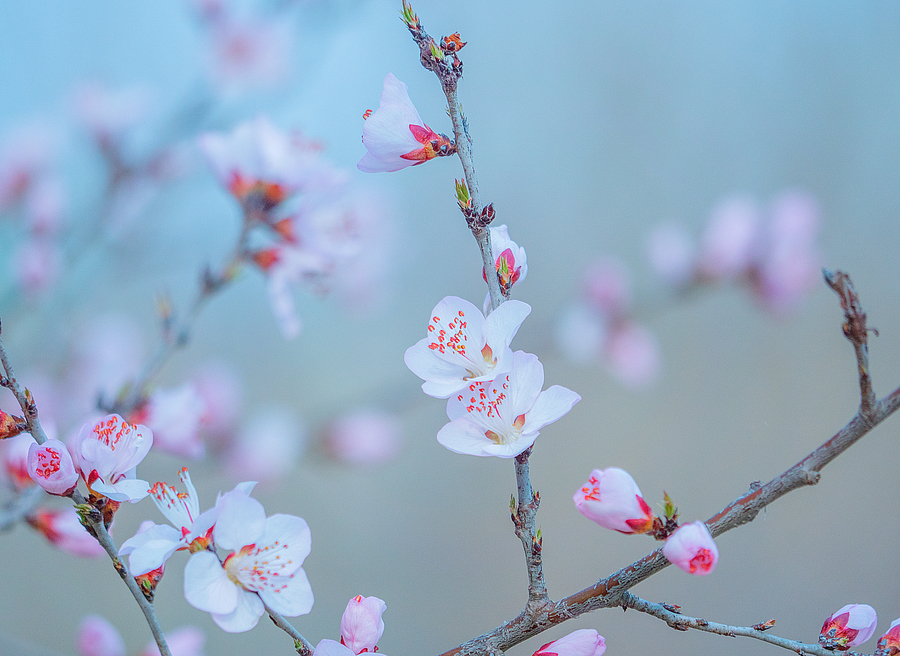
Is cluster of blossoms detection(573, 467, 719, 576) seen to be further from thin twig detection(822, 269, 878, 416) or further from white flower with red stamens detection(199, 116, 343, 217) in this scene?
white flower with red stamens detection(199, 116, 343, 217)

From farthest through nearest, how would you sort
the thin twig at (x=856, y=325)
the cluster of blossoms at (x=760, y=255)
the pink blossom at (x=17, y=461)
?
the cluster of blossoms at (x=760, y=255)
the pink blossom at (x=17, y=461)
the thin twig at (x=856, y=325)

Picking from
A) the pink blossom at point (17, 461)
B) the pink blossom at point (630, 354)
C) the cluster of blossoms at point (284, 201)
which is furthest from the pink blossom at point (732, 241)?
the pink blossom at point (17, 461)

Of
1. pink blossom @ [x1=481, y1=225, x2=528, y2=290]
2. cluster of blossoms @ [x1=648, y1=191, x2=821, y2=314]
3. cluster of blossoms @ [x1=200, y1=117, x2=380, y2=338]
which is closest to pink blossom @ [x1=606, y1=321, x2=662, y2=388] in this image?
cluster of blossoms @ [x1=648, y1=191, x2=821, y2=314]

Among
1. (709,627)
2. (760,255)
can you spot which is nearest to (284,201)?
(709,627)

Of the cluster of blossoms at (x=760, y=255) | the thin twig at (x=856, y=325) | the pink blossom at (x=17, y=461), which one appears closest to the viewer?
the thin twig at (x=856, y=325)

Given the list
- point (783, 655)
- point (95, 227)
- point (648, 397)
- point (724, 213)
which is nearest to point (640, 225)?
point (724, 213)

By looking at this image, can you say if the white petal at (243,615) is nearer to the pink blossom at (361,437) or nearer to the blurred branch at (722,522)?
the blurred branch at (722,522)
